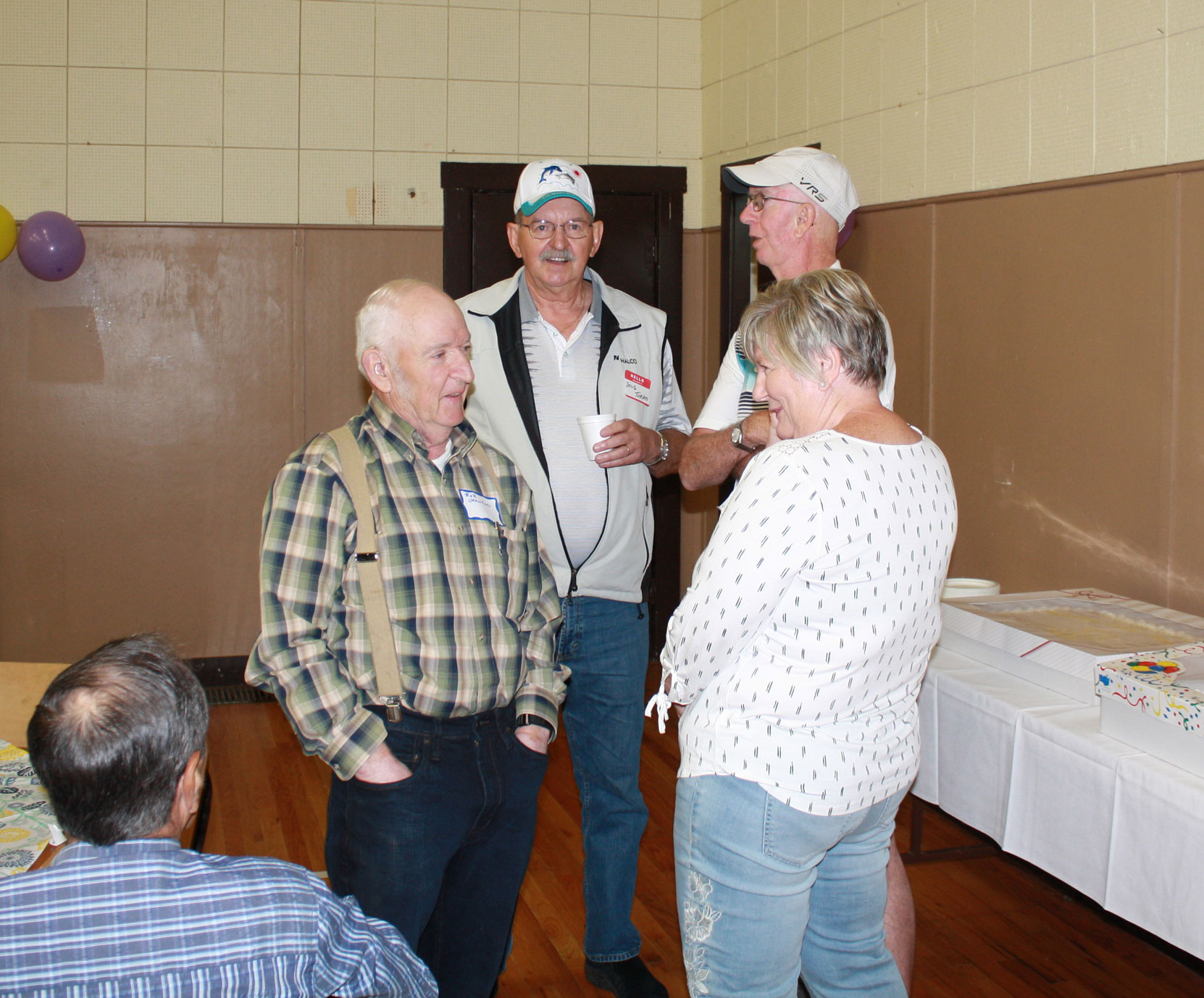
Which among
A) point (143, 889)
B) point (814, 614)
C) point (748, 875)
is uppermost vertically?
point (814, 614)

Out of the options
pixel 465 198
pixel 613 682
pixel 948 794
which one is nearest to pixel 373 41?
pixel 465 198

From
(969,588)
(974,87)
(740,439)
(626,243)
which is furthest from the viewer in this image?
(626,243)

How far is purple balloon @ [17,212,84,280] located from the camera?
4.45 metres

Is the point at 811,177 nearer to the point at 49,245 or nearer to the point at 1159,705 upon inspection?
the point at 1159,705

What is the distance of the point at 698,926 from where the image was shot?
1440mm

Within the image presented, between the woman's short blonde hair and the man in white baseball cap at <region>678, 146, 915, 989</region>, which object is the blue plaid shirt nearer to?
the woman's short blonde hair

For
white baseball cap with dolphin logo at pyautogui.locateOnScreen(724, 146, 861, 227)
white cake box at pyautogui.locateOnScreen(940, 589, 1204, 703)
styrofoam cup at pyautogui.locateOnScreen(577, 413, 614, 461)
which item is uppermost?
white baseball cap with dolphin logo at pyautogui.locateOnScreen(724, 146, 861, 227)

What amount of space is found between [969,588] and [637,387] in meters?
1.08

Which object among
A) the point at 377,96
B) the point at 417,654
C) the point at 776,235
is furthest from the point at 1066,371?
the point at 377,96

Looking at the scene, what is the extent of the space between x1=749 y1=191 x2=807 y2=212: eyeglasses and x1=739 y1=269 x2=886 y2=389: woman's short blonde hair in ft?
2.82

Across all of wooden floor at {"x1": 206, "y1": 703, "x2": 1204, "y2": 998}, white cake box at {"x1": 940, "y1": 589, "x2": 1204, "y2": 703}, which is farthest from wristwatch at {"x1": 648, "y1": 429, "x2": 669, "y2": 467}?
wooden floor at {"x1": 206, "y1": 703, "x2": 1204, "y2": 998}

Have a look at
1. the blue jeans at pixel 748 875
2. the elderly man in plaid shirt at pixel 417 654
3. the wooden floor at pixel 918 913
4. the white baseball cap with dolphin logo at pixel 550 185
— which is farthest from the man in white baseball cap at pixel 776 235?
the wooden floor at pixel 918 913

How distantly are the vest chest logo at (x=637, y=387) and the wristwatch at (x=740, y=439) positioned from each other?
1.25 feet

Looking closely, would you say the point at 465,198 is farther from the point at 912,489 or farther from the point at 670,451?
the point at 912,489
